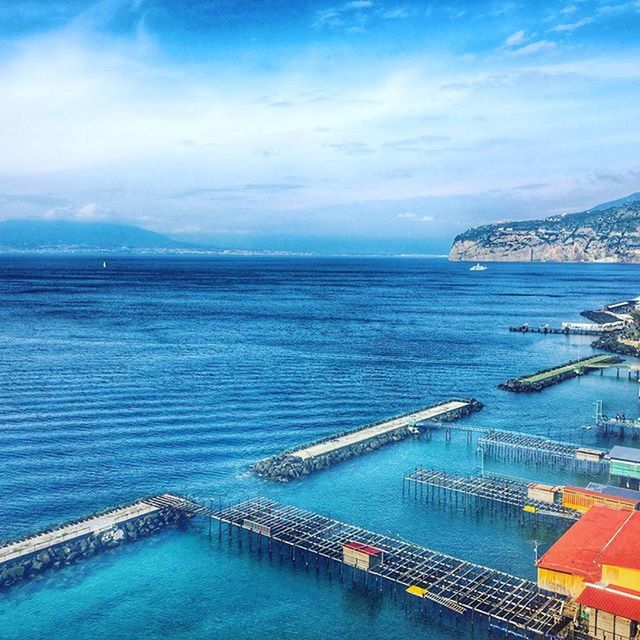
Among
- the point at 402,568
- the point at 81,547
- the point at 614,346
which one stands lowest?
the point at 402,568

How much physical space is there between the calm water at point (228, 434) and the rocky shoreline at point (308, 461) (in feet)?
3.01

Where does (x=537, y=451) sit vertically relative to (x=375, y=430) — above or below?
below

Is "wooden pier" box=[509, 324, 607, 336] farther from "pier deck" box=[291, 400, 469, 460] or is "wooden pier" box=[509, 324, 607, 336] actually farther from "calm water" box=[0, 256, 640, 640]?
"pier deck" box=[291, 400, 469, 460]

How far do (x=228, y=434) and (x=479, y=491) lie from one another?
1988 cm

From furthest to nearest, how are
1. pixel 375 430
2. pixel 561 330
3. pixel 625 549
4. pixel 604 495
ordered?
pixel 561 330 → pixel 375 430 → pixel 604 495 → pixel 625 549

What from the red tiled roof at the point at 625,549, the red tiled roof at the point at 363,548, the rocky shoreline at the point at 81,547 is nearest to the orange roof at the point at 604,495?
the red tiled roof at the point at 625,549

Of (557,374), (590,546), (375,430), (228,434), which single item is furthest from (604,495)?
(557,374)

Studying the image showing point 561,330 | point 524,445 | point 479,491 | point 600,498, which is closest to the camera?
point 600,498

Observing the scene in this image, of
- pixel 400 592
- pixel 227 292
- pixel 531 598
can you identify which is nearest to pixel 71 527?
pixel 400 592

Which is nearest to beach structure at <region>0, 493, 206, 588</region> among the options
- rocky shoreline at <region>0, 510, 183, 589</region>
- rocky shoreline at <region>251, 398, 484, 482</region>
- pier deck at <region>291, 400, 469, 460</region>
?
rocky shoreline at <region>0, 510, 183, 589</region>

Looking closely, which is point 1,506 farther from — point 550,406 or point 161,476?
point 550,406

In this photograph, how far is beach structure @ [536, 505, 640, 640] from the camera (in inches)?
1038

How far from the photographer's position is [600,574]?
93.4 ft

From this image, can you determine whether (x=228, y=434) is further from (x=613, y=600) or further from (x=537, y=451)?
(x=613, y=600)
